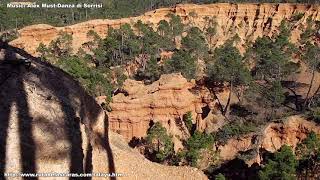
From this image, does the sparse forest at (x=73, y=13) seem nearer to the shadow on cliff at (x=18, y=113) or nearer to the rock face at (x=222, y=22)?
the rock face at (x=222, y=22)

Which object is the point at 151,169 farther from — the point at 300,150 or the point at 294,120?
the point at 294,120

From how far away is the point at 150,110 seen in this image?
98.3 feet

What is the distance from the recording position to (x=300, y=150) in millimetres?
22703

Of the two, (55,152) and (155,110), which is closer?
(55,152)

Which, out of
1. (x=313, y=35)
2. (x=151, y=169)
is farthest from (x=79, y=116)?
(x=313, y=35)

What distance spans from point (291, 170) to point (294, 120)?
6.36 m

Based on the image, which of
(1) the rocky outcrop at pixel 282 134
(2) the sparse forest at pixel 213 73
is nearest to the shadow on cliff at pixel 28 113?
(2) the sparse forest at pixel 213 73

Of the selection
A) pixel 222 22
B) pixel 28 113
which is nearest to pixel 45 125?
pixel 28 113

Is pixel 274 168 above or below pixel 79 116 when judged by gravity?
below

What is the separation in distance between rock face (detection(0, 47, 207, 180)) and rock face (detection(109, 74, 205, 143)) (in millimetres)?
14033

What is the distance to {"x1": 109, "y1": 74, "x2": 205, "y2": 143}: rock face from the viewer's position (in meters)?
29.8

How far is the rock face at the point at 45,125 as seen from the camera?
10.9 metres

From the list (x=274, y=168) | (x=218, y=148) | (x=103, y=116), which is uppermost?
(x=103, y=116)

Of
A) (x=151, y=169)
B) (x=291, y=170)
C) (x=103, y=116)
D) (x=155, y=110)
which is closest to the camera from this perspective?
(x=103, y=116)
